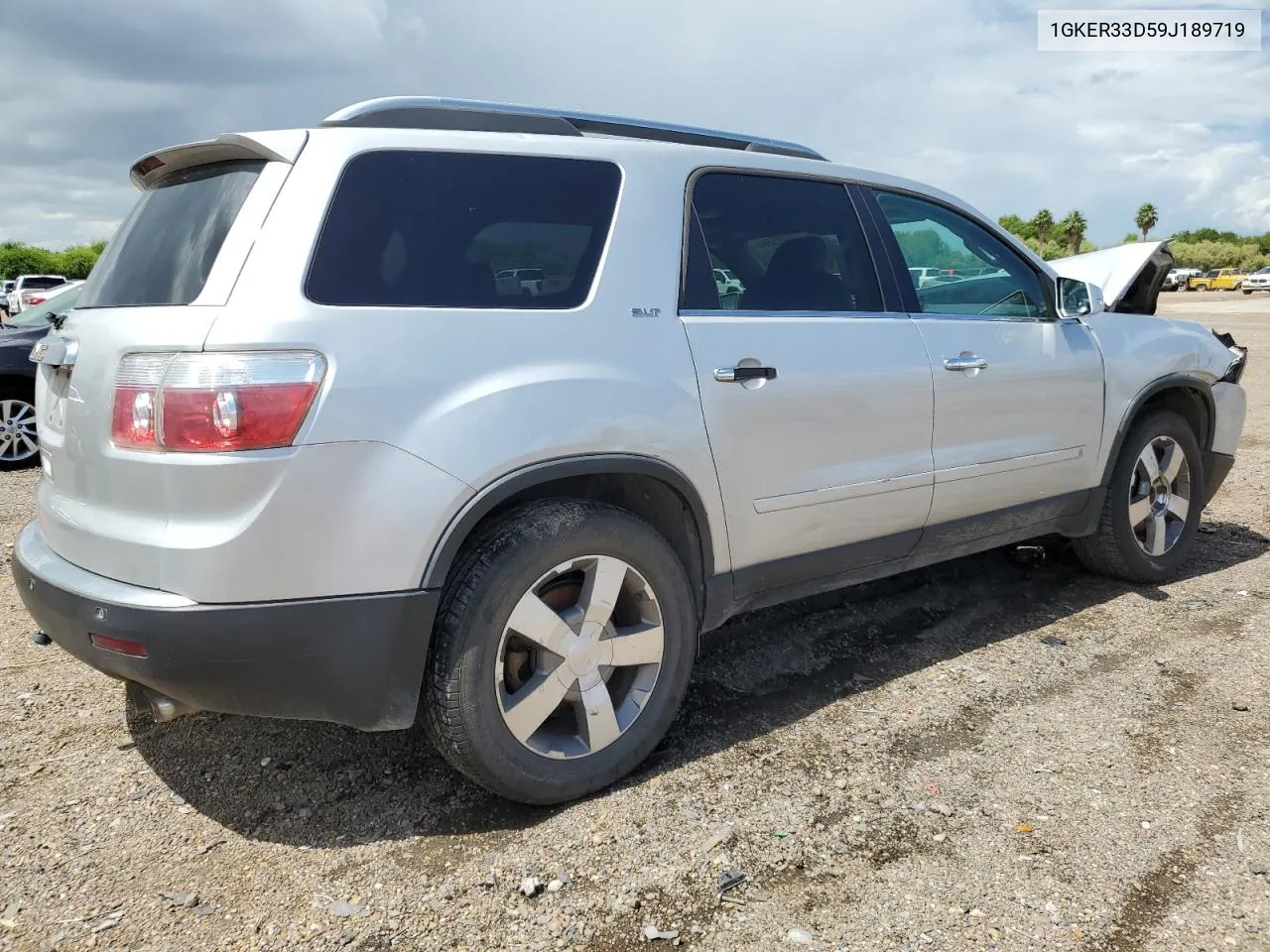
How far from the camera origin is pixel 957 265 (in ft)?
12.7

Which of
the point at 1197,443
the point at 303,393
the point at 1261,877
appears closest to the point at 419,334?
the point at 303,393

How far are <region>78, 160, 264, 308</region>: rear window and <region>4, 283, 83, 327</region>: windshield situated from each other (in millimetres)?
6035

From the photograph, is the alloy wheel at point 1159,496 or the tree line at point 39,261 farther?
the tree line at point 39,261

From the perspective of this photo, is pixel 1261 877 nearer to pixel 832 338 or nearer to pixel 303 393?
pixel 832 338

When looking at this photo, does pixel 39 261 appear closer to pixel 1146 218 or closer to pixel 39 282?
pixel 39 282

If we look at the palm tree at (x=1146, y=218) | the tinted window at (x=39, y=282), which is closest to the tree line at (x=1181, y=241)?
the palm tree at (x=1146, y=218)

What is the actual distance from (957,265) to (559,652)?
2394 mm

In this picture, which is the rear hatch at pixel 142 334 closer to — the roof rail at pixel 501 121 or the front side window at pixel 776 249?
the roof rail at pixel 501 121

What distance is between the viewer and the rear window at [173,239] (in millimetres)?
2383

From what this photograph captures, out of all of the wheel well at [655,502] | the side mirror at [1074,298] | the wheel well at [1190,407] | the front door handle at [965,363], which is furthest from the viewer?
the wheel well at [1190,407]

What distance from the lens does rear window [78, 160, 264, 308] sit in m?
2.38

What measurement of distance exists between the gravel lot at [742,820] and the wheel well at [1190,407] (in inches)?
51.0

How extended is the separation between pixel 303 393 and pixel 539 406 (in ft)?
1.93

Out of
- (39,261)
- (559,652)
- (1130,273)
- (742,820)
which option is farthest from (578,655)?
(39,261)
